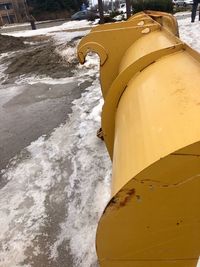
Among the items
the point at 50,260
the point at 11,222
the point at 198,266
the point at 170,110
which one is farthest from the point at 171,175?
the point at 11,222

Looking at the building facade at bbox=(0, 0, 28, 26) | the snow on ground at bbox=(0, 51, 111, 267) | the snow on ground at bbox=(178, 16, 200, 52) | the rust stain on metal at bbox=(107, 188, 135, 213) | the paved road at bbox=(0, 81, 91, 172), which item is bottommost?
the building facade at bbox=(0, 0, 28, 26)

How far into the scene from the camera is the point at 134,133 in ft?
4.78

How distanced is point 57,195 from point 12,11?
1879 inches

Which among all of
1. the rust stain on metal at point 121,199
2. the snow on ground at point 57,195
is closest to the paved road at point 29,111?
the snow on ground at point 57,195

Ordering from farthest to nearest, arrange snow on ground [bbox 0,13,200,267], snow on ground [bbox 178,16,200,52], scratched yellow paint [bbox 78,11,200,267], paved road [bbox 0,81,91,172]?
snow on ground [bbox 178,16,200,52] < paved road [bbox 0,81,91,172] < snow on ground [bbox 0,13,200,267] < scratched yellow paint [bbox 78,11,200,267]

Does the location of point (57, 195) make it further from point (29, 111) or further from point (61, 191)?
point (29, 111)

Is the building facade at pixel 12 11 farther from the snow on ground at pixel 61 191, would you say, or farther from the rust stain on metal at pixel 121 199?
the rust stain on metal at pixel 121 199

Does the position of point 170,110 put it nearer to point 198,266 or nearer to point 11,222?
point 198,266

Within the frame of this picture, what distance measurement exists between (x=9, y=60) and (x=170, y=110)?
36.0ft

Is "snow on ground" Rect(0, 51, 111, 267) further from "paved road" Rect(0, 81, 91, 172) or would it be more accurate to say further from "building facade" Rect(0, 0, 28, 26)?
"building facade" Rect(0, 0, 28, 26)

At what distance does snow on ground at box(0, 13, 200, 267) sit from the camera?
3.05 meters

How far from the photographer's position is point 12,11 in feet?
154

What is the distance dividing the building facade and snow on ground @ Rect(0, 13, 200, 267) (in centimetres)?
4476

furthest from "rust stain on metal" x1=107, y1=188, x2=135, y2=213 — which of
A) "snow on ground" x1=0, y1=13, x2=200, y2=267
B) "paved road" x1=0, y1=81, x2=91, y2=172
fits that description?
"paved road" x1=0, y1=81, x2=91, y2=172
